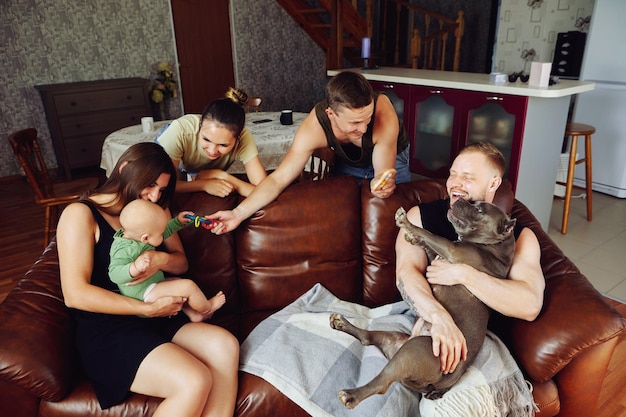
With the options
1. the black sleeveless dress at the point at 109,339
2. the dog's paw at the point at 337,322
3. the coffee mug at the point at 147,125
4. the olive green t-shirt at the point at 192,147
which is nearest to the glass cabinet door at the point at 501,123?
the olive green t-shirt at the point at 192,147

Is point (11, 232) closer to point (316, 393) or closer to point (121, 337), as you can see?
point (121, 337)

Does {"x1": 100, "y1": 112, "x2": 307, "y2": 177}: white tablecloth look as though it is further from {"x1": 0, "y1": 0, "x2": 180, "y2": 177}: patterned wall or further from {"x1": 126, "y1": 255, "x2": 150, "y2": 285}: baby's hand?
{"x1": 0, "y1": 0, "x2": 180, "y2": 177}: patterned wall

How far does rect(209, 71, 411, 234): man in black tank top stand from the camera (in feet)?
5.47

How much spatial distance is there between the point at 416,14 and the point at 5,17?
5437 mm

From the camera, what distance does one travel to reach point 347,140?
196 cm

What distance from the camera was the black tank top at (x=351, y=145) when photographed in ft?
6.21

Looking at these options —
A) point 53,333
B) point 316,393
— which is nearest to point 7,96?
point 53,333

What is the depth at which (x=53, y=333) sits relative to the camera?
1.34 m

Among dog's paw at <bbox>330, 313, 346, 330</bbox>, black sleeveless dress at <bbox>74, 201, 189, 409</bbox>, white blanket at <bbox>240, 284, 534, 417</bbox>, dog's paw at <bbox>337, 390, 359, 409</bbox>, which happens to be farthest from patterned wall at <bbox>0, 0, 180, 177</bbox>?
dog's paw at <bbox>337, 390, 359, 409</bbox>

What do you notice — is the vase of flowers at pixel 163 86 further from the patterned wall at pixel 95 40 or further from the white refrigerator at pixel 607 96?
the white refrigerator at pixel 607 96

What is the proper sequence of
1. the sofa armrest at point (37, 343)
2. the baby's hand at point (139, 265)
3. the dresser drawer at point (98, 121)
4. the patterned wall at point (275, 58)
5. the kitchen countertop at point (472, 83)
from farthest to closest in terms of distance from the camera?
the patterned wall at point (275, 58), the dresser drawer at point (98, 121), the kitchen countertop at point (472, 83), the baby's hand at point (139, 265), the sofa armrest at point (37, 343)

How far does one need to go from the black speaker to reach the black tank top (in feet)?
10.8

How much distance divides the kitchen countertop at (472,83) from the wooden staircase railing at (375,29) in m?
0.79

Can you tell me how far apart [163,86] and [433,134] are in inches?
121
